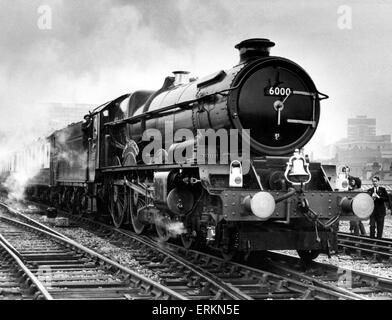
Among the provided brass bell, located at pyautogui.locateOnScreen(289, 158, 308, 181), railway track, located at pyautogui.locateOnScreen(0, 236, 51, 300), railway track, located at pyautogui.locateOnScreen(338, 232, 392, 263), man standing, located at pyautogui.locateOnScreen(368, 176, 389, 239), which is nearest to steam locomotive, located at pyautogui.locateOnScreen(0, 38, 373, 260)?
brass bell, located at pyautogui.locateOnScreen(289, 158, 308, 181)

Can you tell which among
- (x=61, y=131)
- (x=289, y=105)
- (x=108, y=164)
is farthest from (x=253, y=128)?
(x=61, y=131)

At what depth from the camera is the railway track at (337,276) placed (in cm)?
617

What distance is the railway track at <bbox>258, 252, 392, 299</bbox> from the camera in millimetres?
6168

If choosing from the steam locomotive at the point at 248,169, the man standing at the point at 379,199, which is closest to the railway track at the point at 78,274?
the steam locomotive at the point at 248,169

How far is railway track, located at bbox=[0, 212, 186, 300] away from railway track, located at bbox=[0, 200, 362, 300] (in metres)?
0.47

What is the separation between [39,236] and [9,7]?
6064mm

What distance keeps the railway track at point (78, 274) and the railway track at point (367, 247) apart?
4389 millimetres

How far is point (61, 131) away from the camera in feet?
52.3

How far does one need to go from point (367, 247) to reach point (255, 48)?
4555 millimetres

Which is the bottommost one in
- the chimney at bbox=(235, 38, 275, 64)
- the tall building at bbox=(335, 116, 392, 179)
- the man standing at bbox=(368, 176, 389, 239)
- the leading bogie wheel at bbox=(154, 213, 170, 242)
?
the leading bogie wheel at bbox=(154, 213, 170, 242)

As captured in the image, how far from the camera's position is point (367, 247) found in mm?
9797

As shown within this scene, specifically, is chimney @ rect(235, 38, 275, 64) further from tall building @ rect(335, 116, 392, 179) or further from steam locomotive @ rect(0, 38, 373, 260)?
tall building @ rect(335, 116, 392, 179)

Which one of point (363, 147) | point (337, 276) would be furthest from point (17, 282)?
point (363, 147)

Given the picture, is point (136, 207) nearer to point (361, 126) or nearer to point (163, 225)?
point (163, 225)
